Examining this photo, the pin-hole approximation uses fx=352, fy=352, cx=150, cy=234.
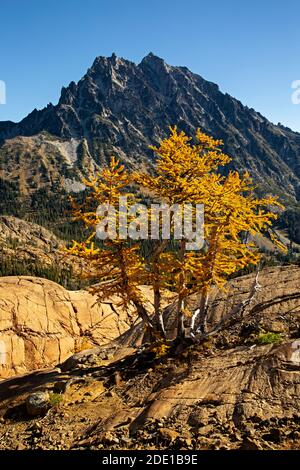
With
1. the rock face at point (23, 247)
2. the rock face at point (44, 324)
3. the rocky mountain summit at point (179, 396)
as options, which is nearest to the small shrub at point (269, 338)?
the rocky mountain summit at point (179, 396)

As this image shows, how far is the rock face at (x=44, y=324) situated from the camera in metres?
33.2

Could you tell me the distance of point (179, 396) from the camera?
490 inches

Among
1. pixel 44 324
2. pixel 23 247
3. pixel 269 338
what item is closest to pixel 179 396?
pixel 269 338

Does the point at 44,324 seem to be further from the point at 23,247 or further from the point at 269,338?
the point at 23,247

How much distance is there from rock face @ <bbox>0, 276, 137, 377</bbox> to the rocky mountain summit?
14855 mm

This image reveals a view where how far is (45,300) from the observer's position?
125ft

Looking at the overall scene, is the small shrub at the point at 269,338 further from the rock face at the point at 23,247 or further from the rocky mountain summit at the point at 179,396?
the rock face at the point at 23,247

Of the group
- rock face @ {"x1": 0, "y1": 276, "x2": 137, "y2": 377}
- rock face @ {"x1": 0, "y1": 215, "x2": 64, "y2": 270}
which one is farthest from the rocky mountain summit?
rock face @ {"x1": 0, "y1": 215, "x2": 64, "y2": 270}

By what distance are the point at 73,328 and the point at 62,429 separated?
1072 inches

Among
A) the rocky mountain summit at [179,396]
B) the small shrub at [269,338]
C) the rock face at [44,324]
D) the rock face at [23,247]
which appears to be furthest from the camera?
the rock face at [23,247]

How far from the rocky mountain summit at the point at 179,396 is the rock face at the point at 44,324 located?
48.7 feet

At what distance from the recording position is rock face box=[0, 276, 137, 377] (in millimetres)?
33219

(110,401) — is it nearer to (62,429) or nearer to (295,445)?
(62,429)
